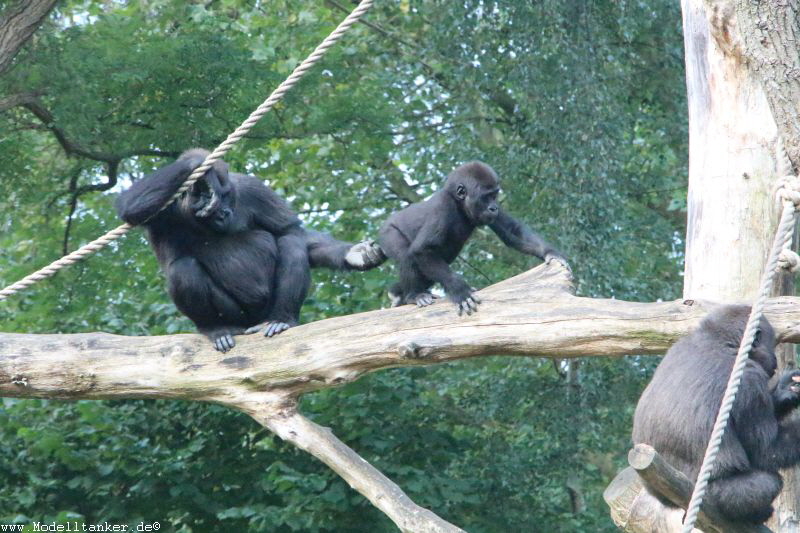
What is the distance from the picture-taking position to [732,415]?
212 inches

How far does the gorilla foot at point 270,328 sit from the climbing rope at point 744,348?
280 cm

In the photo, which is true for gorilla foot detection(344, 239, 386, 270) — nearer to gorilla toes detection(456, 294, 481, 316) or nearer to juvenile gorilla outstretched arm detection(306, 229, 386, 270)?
juvenile gorilla outstretched arm detection(306, 229, 386, 270)

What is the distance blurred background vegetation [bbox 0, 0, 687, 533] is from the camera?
984 cm

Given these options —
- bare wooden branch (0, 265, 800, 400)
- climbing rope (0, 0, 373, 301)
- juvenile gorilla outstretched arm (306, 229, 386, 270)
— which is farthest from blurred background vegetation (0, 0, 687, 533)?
climbing rope (0, 0, 373, 301)

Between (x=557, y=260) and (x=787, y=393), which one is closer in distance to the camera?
(x=787, y=393)

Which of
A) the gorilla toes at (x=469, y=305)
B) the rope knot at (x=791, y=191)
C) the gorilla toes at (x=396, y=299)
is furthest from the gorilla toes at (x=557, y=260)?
the rope knot at (x=791, y=191)

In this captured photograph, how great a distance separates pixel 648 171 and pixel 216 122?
207 inches

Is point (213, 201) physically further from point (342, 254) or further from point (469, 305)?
point (469, 305)

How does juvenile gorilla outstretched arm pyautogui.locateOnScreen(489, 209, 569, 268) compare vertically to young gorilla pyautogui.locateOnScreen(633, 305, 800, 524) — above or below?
above

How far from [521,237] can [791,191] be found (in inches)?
111

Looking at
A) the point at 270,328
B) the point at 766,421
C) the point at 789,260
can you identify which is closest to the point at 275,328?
the point at 270,328

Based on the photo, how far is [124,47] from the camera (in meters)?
9.99

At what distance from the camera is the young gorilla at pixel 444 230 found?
277 inches

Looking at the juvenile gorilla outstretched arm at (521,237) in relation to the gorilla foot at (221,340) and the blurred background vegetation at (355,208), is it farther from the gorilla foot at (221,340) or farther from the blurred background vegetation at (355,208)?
the blurred background vegetation at (355,208)
